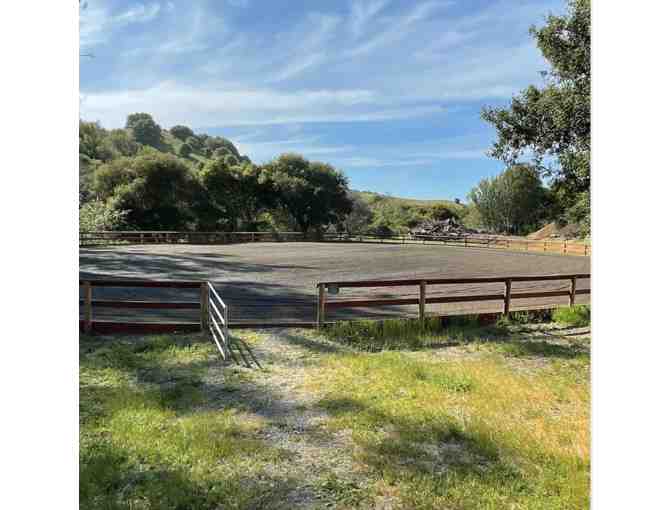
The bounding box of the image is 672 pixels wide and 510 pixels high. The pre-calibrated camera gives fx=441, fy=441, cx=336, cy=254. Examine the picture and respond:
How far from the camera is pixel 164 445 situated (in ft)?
9.99

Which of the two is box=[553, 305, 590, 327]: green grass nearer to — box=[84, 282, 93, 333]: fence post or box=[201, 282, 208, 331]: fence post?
box=[201, 282, 208, 331]: fence post

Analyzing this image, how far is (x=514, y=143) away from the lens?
27.3 feet

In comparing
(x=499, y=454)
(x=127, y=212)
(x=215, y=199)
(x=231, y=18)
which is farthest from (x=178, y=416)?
(x=215, y=199)

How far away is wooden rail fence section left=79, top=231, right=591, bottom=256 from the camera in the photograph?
22891mm

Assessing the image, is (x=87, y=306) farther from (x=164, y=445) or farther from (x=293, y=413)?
(x=293, y=413)

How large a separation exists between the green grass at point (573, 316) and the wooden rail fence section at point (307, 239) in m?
12.8

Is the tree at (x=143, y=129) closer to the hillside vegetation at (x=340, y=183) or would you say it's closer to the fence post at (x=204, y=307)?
the hillside vegetation at (x=340, y=183)

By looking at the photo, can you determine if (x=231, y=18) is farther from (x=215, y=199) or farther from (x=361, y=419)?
(x=215, y=199)

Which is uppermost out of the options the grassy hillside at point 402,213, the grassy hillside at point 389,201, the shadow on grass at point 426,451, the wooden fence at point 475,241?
the grassy hillside at point 389,201

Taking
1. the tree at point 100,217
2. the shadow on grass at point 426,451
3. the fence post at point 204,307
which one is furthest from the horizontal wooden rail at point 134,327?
the tree at point 100,217

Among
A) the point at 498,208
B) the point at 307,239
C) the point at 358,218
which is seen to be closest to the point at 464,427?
the point at 307,239

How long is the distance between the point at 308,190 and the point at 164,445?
109 ft

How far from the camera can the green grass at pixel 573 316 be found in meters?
7.28
